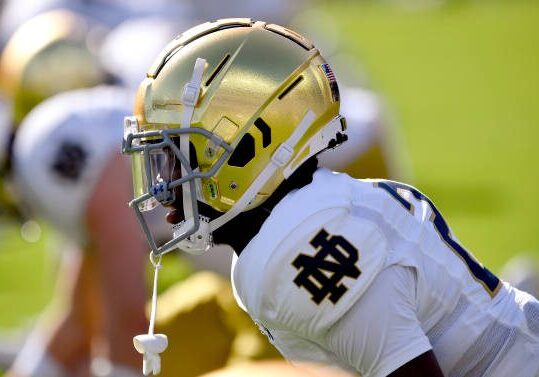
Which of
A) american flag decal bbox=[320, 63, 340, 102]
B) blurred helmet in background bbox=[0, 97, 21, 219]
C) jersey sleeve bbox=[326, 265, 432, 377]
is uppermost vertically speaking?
american flag decal bbox=[320, 63, 340, 102]

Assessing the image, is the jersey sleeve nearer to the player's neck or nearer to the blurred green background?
the player's neck

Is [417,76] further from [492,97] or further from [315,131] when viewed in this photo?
[315,131]

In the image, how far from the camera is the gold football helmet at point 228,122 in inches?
95.0

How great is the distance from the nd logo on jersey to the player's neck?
0.21 m

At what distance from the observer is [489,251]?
7562 millimetres

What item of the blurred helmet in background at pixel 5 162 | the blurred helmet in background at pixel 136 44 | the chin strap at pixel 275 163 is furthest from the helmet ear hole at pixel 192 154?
the blurred helmet in background at pixel 136 44

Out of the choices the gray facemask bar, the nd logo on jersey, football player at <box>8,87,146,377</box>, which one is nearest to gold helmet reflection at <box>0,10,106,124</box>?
football player at <box>8,87,146,377</box>

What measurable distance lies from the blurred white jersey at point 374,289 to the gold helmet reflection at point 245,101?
0.36 ft

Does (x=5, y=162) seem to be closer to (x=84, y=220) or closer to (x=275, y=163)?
(x=84, y=220)

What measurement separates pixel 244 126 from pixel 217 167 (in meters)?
0.10

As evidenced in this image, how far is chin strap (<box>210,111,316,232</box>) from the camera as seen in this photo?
2412 mm

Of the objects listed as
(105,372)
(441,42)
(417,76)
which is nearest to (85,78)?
(105,372)

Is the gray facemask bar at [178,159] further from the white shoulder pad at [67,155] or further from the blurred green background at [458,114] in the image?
the blurred green background at [458,114]

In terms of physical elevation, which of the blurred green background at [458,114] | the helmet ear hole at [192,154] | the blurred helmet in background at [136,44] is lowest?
the blurred green background at [458,114]
